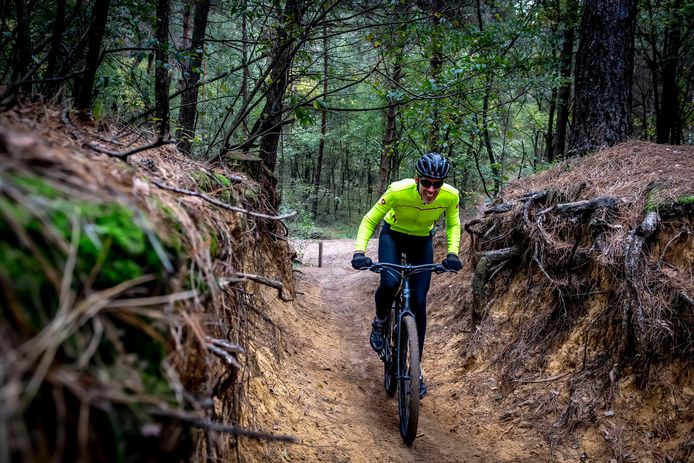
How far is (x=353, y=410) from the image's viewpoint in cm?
476

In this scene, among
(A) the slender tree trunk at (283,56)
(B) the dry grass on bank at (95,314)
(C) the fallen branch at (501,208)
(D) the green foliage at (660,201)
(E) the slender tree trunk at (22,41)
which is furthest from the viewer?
(C) the fallen branch at (501,208)

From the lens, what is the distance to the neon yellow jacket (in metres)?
4.91

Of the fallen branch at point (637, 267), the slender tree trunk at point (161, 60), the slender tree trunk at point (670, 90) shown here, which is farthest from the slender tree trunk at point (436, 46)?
the slender tree trunk at point (670, 90)

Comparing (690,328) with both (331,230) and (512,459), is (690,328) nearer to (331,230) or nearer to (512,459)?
(512,459)

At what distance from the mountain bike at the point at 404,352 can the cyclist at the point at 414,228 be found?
123mm

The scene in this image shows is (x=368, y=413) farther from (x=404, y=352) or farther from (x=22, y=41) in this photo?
(x=22, y=41)

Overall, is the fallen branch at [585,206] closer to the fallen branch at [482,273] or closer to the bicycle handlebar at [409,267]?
the fallen branch at [482,273]

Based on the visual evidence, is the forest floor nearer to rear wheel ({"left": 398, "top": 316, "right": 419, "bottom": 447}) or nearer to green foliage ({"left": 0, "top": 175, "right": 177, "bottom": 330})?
rear wheel ({"left": 398, "top": 316, "right": 419, "bottom": 447})

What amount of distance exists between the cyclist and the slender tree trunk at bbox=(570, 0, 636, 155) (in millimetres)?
3426

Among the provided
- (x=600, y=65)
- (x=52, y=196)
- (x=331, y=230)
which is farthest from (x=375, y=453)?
(x=331, y=230)

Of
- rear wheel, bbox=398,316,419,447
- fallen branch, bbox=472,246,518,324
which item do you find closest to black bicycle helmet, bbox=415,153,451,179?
rear wheel, bbox=398,316,419,447

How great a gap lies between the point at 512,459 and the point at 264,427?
7.42 feet

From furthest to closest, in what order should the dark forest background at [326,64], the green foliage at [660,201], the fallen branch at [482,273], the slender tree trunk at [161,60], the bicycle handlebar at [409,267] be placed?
the fallen branch at [482,273] < the slender tree trunk at [161,60] < the bicycle handlebar at [409,267] < the dark forest background at [326,64] < the green foliage at [660,201]

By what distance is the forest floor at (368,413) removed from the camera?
3.98 m
